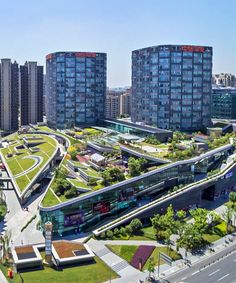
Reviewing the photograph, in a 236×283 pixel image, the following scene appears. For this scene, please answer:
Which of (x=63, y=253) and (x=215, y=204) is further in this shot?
(x=215, y=204)

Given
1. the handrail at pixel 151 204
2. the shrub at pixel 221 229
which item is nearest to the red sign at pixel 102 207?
the handrail at pixel 151 204

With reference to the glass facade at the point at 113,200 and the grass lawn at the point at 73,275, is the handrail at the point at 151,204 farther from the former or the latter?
the grass lawn at the point at 73,275

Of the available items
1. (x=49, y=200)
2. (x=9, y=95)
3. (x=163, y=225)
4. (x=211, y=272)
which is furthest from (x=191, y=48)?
(x=9, y=95)

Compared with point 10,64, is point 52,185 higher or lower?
lower

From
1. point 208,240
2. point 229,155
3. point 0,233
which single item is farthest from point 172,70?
point 0,233

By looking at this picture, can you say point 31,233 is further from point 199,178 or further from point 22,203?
point 199,178

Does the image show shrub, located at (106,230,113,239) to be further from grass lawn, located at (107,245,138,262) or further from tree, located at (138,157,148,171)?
tree, located at (138,157,148,171)
